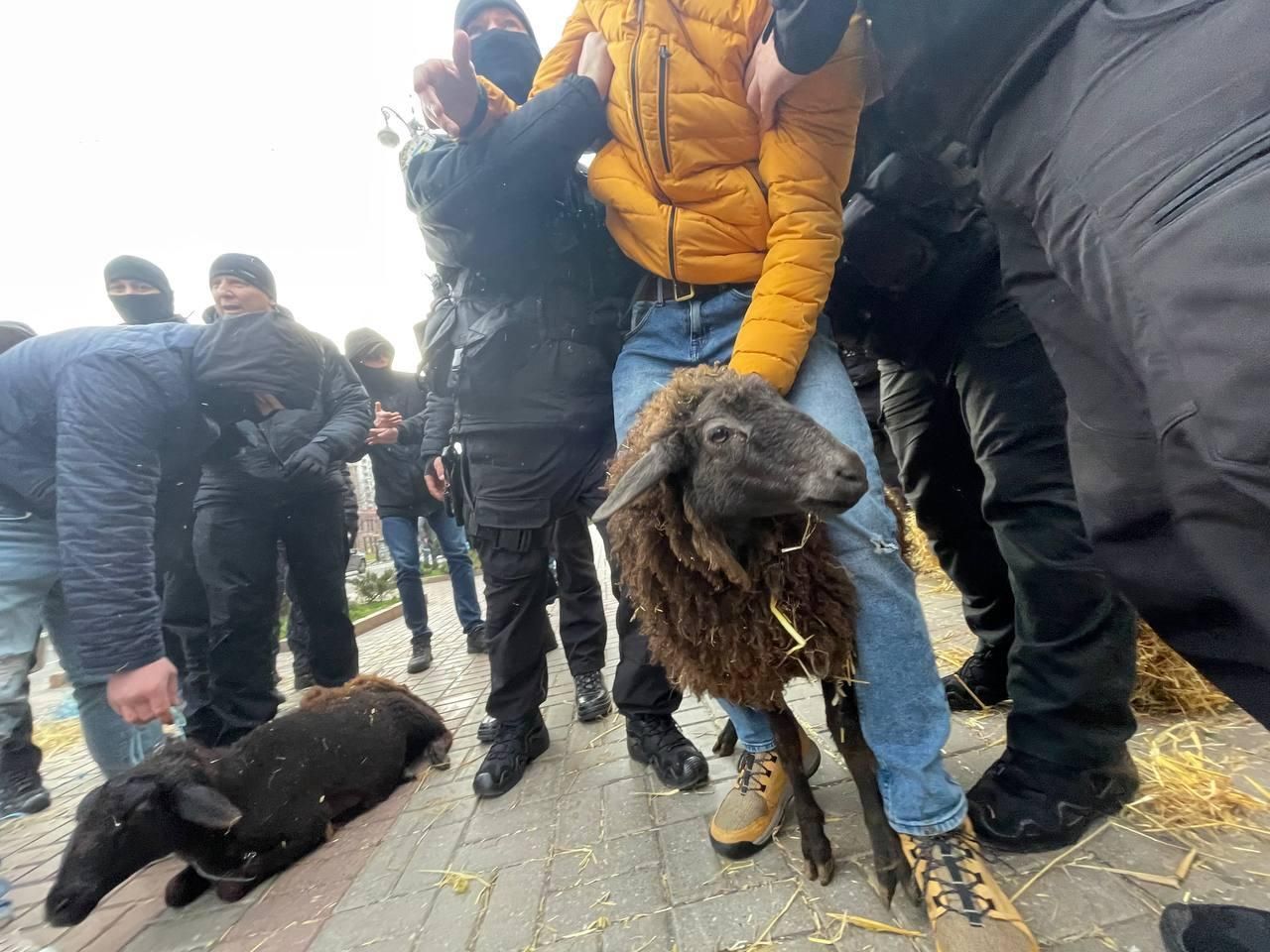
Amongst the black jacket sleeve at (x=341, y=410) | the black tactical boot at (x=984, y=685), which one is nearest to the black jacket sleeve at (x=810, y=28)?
the black tactical boot at (x=984, y=685)

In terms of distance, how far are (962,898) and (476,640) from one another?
5828 millimetres

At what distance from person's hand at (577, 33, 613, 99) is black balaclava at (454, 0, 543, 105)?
873 millimetres

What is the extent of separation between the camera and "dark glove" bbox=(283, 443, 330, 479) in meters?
3.83

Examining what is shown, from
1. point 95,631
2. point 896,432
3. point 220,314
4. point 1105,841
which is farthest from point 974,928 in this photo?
point 220,314

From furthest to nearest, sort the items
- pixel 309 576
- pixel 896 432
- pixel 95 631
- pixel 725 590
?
pixel 309 576
pixel 896 432
pixel 95 631
pixel 725 590

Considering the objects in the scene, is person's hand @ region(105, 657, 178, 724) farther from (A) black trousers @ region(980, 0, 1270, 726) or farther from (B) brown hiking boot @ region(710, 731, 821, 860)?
(A) black trousers @ region(980, 0, 1270, 726)

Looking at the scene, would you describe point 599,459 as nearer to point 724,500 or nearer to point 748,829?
point 724,500

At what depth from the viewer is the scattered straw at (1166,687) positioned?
8.16 ft

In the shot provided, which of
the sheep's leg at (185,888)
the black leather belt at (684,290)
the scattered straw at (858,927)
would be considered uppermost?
the black leather belt at (684,290)

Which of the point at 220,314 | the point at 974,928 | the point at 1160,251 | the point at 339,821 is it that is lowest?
the point at 339,821

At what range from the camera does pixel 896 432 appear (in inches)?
112

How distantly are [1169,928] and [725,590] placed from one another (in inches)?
49.3

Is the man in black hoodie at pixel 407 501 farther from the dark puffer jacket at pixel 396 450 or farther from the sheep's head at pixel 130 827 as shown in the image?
the sheep's head at pixel 130 827

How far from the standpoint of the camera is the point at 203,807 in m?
2.44
